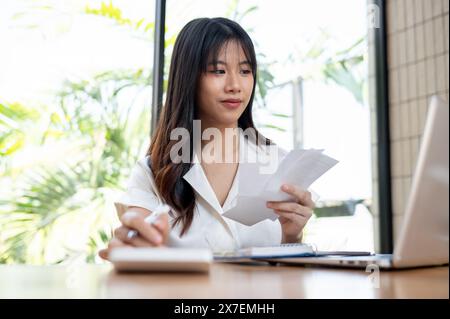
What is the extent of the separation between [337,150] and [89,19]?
65.8 inches

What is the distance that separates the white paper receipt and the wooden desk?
29 centimetres

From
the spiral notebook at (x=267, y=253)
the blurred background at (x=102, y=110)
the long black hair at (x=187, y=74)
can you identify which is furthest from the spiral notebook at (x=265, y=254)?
the blurred background at (x=102, y=110)

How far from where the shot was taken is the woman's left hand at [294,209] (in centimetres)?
129

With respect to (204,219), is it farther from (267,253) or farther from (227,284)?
(227,284)

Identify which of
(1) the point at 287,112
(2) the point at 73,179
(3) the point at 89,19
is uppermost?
(3) the point at 89,19

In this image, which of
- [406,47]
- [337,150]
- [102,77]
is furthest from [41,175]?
[406,47]

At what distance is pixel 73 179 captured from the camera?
11.1 feet

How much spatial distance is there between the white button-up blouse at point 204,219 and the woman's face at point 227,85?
0.17 metres

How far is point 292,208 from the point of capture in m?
1.39

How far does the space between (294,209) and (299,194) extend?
0.09 metres

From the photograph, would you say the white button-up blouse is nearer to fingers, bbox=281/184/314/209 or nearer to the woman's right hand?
fingers, bbox=281/184/314/209

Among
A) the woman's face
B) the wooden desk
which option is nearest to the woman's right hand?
the wooden desk

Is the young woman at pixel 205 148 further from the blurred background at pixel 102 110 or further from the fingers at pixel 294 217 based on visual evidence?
the blurred background at pixel 102 110
